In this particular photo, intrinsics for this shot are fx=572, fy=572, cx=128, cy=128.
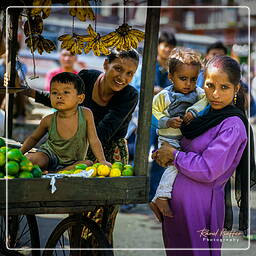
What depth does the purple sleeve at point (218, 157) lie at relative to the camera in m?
3.04

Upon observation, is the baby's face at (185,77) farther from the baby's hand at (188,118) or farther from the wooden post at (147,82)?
the wooden post at (147,82)

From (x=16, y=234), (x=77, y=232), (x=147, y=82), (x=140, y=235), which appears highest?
(x=147, y=82)

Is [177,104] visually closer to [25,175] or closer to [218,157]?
[218,157]

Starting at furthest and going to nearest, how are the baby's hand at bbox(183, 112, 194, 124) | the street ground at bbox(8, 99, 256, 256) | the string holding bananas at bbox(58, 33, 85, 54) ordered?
1. the street ground at bbox(8, 99, 256, 256)
2. the string holding bananas at bbox(58, 33, 85, 54)
3. the baby's hand at bbox(183, 112, 194, 124)

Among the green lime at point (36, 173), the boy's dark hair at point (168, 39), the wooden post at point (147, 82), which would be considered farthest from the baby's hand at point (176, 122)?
the boy's dark hair at point (168, 39)

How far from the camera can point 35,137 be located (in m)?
3.41

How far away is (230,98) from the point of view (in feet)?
10.3

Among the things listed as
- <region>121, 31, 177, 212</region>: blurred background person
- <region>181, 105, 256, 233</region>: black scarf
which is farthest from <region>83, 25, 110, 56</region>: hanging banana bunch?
<region>121, 31, 177, 212</region>: blurred background person

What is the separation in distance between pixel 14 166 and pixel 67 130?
23.1 inches

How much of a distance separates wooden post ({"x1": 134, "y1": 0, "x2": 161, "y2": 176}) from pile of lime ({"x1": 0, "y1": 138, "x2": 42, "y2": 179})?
1.75 feet

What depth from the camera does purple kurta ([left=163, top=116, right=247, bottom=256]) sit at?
3059 millimetres

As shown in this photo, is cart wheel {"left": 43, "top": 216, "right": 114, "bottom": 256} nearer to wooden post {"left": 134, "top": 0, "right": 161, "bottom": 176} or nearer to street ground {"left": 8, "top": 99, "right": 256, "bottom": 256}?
wooden post {"left": 134, "top": 0, "right": 161, "bottom": 176}

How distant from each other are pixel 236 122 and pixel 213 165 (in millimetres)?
266

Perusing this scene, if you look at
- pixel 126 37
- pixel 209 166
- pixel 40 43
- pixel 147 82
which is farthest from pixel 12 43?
pixel 209 166
